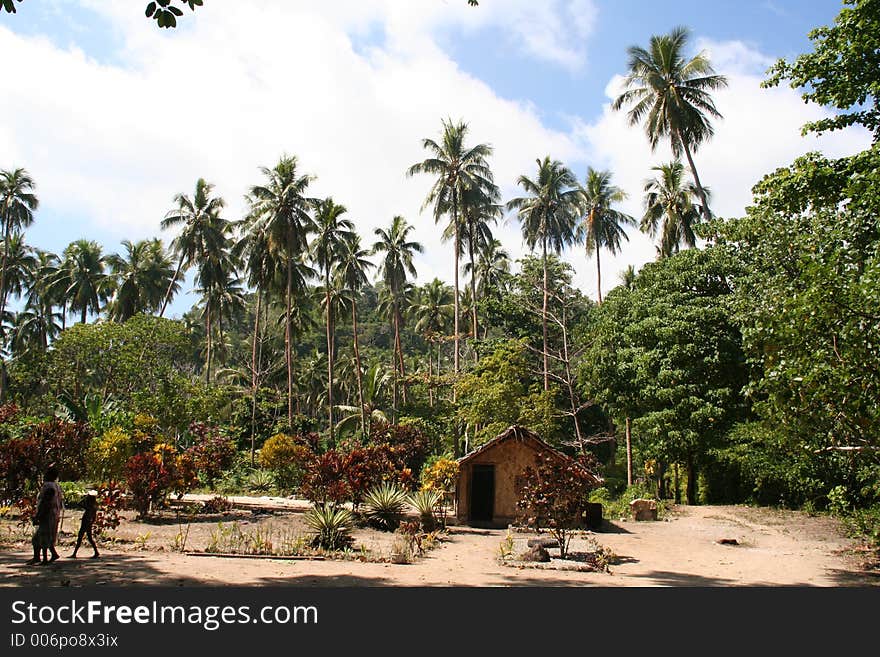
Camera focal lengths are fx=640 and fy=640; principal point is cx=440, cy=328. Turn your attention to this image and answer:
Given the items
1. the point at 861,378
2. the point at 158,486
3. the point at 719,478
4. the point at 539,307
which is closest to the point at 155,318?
the point at 158,486

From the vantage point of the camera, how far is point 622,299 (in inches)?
1039

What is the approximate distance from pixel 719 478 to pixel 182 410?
848 inches

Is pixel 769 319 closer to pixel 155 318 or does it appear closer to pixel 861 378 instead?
pixel 861 378

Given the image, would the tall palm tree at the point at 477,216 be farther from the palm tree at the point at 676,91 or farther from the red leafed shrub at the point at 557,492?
the red leafed shrub at the point at 557,492

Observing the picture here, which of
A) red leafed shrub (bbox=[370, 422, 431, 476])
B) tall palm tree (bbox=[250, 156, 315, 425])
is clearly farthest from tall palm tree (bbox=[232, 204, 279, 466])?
red leafed shrub (bbox=[370, 422, 431, 476])

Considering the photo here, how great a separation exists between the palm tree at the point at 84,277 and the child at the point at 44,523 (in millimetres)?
36128

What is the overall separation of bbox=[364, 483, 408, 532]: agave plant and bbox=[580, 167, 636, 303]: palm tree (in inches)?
822

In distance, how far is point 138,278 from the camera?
1588 inches

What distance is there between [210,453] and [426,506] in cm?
732

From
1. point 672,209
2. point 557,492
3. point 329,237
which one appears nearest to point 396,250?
point 329,237

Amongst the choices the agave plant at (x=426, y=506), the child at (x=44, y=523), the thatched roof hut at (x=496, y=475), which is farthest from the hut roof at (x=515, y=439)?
the child at (x=44, y=523)

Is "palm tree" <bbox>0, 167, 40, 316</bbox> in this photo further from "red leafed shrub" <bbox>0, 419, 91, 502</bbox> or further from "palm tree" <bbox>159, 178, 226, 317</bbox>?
"red leafed shrub" <bbox>0, 419, 91, 502</bbox>

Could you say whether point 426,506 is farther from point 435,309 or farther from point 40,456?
point 435,309

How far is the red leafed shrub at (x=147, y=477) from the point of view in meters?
15.6
